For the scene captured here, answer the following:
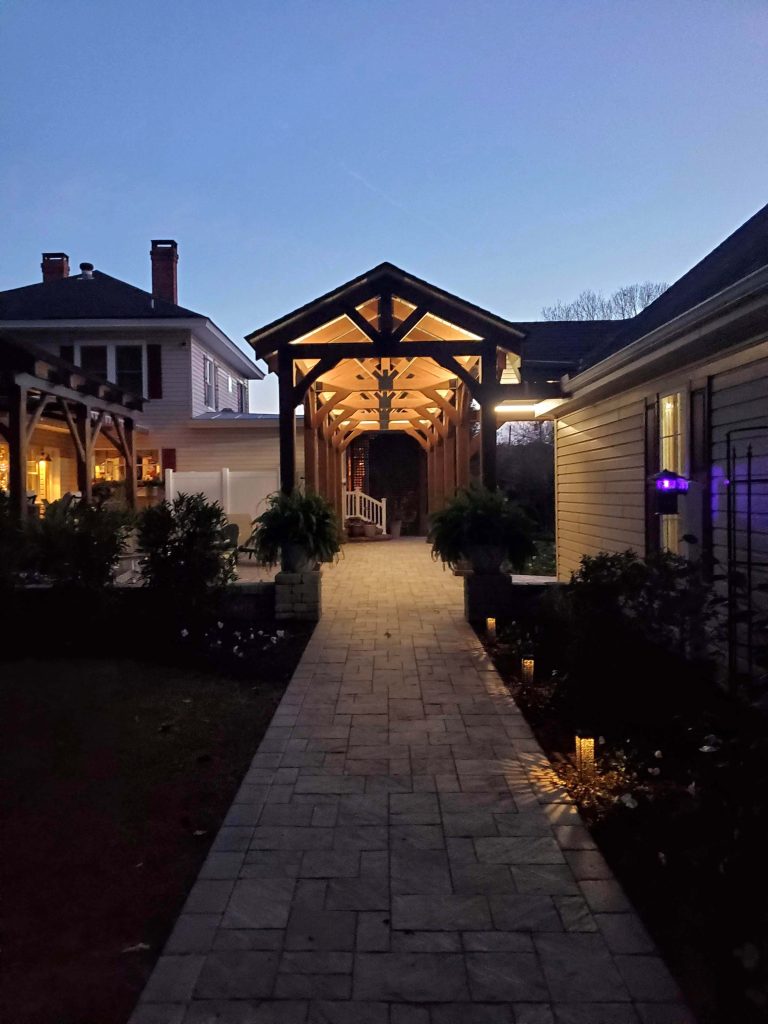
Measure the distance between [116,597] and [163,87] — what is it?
1199 centimetres

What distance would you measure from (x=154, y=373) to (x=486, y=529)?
39.2ft

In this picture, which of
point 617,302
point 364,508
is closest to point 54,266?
point 364,508

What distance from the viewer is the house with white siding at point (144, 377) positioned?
17.7 meters

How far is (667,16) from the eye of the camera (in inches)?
298

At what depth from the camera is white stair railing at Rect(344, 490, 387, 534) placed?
2003cm

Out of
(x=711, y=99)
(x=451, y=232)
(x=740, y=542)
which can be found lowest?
(x=740, y=542)

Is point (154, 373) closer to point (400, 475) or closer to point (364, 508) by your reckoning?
point (364, 508)

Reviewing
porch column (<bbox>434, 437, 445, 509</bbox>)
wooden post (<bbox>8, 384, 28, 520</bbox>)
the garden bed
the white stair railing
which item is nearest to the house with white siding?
the white stair railing

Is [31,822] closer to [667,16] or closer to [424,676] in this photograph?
[424,676]

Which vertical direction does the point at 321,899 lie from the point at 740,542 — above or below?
below

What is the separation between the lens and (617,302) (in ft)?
131

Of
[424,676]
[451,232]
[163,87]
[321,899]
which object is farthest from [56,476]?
[451,232]

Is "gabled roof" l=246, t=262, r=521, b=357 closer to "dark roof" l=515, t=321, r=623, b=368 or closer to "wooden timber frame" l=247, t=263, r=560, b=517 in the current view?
"wooden timber frame" l=247, t=263, r=560, b=517

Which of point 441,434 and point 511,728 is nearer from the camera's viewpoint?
point 511,728
